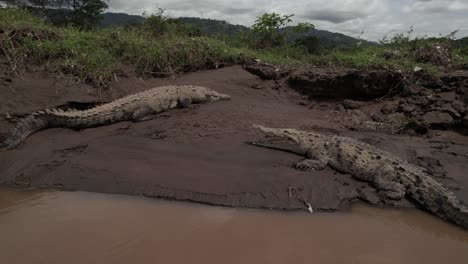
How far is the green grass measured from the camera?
27.7 ft

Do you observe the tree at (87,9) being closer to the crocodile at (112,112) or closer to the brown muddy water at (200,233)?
the crocodile at (112,112)

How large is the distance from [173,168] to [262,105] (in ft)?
12.3

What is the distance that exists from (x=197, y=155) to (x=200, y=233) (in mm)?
2020

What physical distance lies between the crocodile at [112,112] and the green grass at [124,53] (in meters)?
1.29

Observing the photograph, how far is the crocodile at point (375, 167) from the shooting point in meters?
5.00

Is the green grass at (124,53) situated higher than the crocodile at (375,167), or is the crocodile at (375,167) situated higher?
the green grass at (124,53)

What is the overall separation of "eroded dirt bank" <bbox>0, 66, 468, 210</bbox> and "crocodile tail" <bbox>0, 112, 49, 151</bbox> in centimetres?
13

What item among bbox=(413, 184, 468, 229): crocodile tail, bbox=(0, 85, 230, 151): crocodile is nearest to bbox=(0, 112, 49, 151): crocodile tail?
bbox=(0, 85, 230, 151): crocodile

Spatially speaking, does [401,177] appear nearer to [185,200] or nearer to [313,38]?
[185,200]

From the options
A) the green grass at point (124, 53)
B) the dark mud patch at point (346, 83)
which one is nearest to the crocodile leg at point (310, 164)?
the dark mud patch at point (346, 83)

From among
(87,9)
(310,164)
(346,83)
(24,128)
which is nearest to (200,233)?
(310,164)

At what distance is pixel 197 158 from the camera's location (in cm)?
594

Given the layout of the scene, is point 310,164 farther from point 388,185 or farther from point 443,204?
point 443,204

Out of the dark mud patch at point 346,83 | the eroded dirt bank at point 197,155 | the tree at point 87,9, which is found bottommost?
the eroded dirt bank at point 197,155
